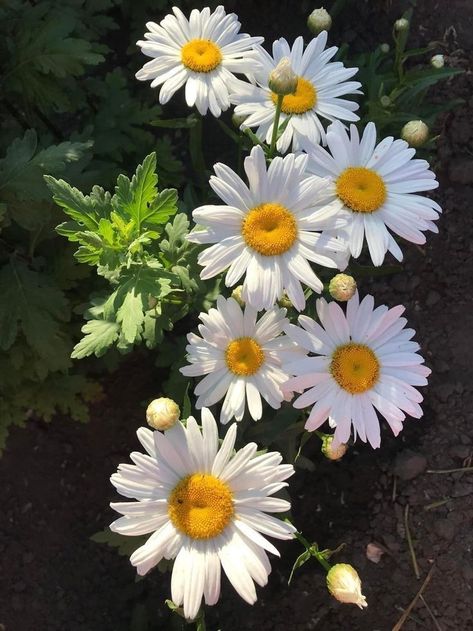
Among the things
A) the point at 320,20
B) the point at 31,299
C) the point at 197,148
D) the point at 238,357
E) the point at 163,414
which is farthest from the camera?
the point at 197,148

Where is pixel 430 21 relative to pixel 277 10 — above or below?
below

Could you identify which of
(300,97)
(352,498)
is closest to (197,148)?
(300,97)

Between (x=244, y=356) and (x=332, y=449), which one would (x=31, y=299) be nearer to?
(x=244, y=356)

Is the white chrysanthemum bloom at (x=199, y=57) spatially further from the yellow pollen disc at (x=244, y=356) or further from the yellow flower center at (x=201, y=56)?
the yellow pollen disc at (x=244, y=356)

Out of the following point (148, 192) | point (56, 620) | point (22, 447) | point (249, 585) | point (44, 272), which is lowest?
point (56, 620)

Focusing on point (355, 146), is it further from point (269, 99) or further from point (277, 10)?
point (277, 10)

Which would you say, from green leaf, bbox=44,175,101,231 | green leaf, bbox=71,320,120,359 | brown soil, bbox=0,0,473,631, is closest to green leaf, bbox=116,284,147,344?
green leaf, bbox=71,320,120,359

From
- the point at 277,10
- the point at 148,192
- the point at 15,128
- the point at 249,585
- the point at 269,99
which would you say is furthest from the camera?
the point at 277,10

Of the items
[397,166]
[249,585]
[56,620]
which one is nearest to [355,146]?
[397,166]
